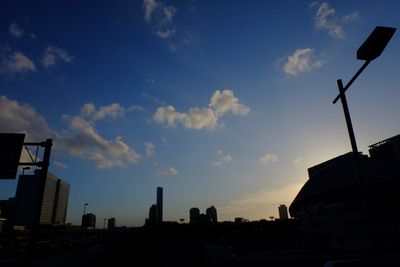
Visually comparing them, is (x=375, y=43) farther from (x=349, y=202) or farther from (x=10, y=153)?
(x=349, y=202)

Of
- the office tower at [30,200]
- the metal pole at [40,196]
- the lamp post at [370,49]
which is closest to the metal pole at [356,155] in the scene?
the lamp post at [370,49]

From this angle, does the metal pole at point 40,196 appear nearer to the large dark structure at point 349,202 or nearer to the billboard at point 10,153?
the billboard at point 10,153

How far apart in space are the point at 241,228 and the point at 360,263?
14040cm

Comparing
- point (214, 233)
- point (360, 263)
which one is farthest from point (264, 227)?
point (360, 263)

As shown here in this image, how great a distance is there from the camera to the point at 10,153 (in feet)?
68.6

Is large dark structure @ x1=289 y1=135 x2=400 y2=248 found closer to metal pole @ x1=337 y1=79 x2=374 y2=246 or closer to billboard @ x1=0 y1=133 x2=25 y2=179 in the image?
metal pole @ x1=337 y1=79 x2=374 y2=246

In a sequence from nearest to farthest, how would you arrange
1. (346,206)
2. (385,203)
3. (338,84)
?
(338,84) < (385,203) < (346,206)

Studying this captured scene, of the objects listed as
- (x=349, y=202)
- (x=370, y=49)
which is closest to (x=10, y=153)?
(x=370, y=49)

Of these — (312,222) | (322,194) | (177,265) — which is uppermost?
(322,194)

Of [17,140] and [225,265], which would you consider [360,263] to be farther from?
[17,140]

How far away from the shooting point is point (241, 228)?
13900 centimetres

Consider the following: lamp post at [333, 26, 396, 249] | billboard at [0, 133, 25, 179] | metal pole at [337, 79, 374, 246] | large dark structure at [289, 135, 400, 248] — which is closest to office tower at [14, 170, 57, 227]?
large dark structure at [289, 135, 400, 248]

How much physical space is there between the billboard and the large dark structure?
54.3 m

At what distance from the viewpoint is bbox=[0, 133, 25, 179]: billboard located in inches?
808
